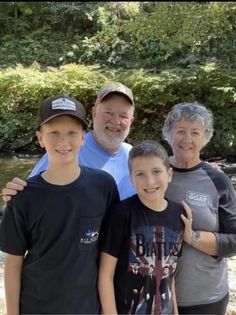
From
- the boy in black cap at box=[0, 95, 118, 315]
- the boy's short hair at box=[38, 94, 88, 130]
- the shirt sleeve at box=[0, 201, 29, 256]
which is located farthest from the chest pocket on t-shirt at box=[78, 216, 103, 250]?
the boy's short hair at box=[38, 94, 88, 130]

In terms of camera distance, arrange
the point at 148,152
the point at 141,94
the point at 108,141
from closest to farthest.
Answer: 1. the point at 148,152
2. the point at 108,141
3. the point at 141,94

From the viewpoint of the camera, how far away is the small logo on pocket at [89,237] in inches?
65.7

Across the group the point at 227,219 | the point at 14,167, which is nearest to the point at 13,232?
the point at 227,219

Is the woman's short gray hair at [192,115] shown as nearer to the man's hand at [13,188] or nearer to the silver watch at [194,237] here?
the silver watch at [194,237]

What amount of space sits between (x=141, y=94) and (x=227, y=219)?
959 centimetres

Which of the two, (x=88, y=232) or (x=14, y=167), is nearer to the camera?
(x=88, y=232)

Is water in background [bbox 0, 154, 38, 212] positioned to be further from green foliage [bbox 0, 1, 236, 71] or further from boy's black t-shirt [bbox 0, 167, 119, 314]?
boy's black t-shirt [bbox 0, 167, 119, 314]

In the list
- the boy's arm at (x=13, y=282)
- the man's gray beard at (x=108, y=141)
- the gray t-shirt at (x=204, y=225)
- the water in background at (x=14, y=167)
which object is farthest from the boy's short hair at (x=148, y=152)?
the water in background at (x=14, y=167)

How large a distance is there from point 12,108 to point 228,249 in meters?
11.0

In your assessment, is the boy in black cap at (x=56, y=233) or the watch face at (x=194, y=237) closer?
the boy in black cap at (x=56, y=233)

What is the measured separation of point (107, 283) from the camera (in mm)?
1698

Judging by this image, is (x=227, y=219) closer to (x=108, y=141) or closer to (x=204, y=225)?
(x=204, y=225)

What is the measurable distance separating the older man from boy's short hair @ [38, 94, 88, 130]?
1.34ft

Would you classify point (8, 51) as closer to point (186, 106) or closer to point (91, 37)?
point (91, 37)
